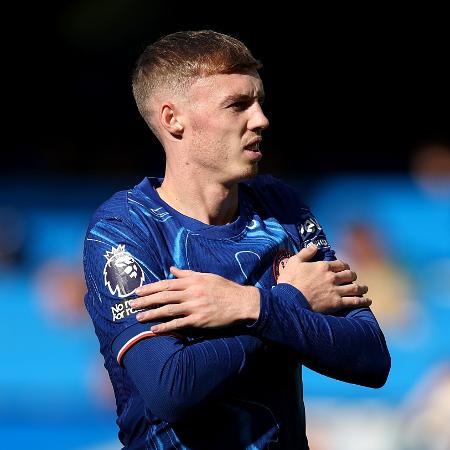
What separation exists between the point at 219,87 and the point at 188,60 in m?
0.14

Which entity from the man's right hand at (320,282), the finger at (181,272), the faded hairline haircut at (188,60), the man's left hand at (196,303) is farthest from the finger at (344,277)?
the faded hairline haircut at (188,60)

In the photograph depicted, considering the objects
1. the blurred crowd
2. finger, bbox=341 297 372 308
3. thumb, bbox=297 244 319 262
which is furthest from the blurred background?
thumb, bbox=297 244 319 262

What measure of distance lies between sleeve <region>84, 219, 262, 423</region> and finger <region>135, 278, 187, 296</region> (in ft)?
0.17

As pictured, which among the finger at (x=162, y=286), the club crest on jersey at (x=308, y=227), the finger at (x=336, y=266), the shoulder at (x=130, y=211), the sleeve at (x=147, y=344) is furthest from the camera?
the club crest on jersey at (x=308, y=227)

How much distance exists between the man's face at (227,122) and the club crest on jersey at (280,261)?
0.93ft

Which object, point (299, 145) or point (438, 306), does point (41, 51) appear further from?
point (438, 306)

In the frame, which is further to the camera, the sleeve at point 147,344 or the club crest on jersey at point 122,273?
the club crest on jersey at point 122,273

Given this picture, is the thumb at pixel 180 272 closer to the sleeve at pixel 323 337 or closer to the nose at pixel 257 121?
the sleeve at pixel 323 337

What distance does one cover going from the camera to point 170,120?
137 inches

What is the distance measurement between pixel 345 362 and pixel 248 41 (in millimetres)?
7780

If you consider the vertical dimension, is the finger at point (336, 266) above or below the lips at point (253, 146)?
below

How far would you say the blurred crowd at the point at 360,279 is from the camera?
7594mm

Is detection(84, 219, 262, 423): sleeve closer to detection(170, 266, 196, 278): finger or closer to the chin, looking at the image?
detection(170, 266, 196, 278): finger

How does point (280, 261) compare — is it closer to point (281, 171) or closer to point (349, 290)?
point (349, 290)
